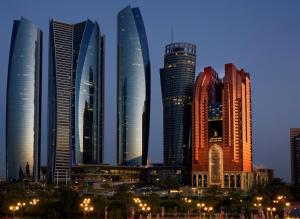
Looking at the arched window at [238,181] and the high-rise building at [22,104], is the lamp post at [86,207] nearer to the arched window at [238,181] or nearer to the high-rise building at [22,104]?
the arched window at [238,181]

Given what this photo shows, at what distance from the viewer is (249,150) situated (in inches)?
7180

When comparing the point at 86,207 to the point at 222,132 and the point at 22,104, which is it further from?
the point at 22,104

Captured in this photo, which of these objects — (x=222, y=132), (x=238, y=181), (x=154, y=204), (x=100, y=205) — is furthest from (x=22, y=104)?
(x=100, y=205)

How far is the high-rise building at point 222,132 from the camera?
174m

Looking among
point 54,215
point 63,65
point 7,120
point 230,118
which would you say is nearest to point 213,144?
point 230,118

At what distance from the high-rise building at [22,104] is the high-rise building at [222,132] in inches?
2254

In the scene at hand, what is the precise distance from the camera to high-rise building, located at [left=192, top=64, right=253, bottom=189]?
174m

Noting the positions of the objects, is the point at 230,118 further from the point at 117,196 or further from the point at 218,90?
the point at 117,196

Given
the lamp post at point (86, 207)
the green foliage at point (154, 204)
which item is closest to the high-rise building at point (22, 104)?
the green foliage at point (154, 204)

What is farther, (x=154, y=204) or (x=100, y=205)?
(x=154, y=204)

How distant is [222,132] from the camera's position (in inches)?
7013

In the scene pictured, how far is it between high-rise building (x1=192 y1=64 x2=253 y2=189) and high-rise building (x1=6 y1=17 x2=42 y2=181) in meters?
57.2

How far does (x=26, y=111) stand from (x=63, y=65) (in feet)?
68.2

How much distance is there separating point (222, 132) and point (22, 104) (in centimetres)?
6984
